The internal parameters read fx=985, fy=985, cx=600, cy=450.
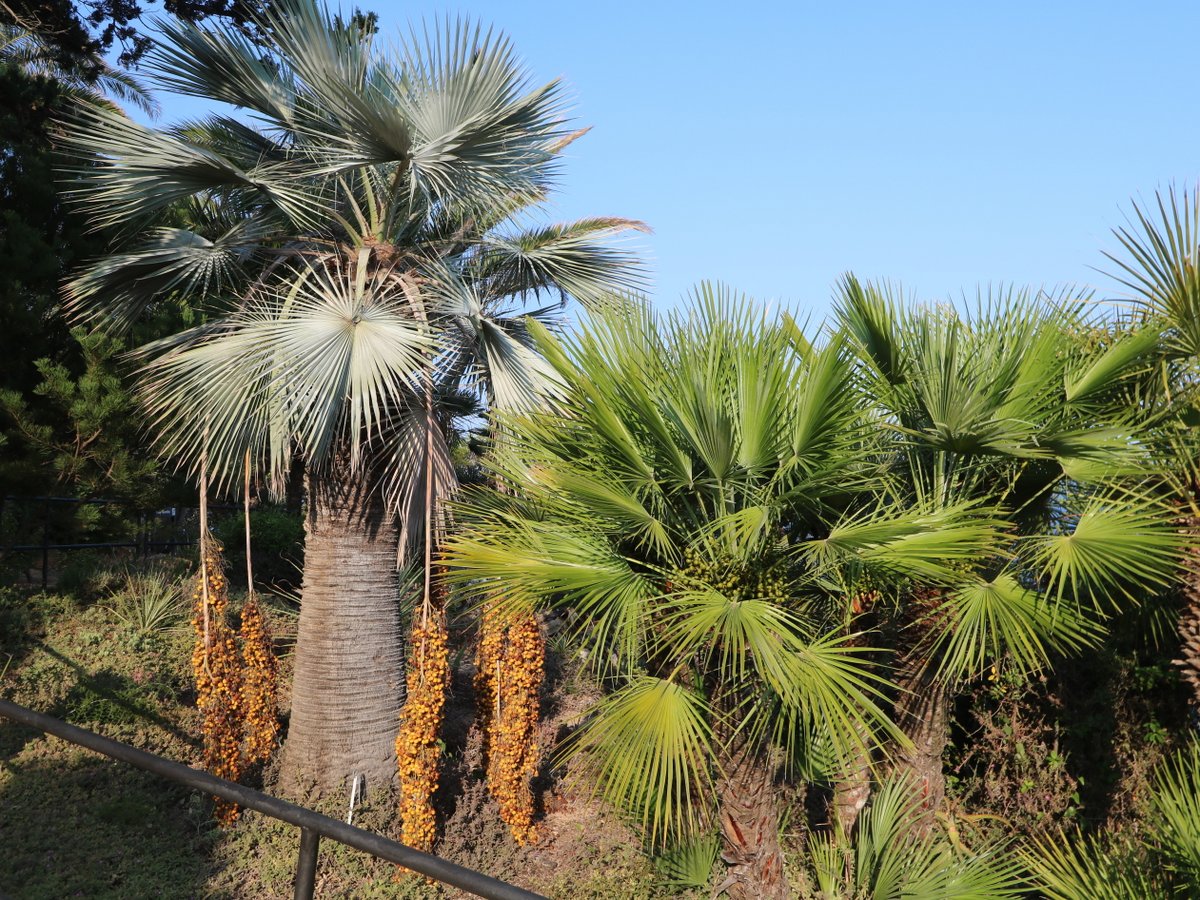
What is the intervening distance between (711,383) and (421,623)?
3.36 meters

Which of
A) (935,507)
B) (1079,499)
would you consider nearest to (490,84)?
(935,507)

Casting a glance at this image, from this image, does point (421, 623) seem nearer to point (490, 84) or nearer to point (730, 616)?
point (730, 616)

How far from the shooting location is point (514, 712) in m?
7.34

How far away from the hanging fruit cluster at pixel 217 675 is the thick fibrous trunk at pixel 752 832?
376 centimetres

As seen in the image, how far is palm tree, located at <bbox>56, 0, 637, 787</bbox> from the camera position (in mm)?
6746

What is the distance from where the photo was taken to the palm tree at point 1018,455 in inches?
203

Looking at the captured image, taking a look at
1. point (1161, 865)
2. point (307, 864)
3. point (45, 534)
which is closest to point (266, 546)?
point (45, 534)

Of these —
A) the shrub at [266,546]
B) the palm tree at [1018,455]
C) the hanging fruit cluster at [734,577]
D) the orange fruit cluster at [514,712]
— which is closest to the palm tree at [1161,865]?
the palm tree at [1018,455]

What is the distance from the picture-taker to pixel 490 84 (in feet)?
22.4

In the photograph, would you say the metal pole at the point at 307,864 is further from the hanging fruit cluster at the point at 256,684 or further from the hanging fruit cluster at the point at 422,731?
the hanging fruit cluster at the point at 256,684

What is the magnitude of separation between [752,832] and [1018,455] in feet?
8.15

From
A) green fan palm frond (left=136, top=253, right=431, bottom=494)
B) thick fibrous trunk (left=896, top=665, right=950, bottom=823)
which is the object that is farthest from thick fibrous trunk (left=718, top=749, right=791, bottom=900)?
green fan palm frond (left=136, top=253, right=431, bottom=494)

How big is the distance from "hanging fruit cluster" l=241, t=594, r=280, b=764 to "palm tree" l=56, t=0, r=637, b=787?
1.33 ft

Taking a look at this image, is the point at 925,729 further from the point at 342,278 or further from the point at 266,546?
the point at 266,546
